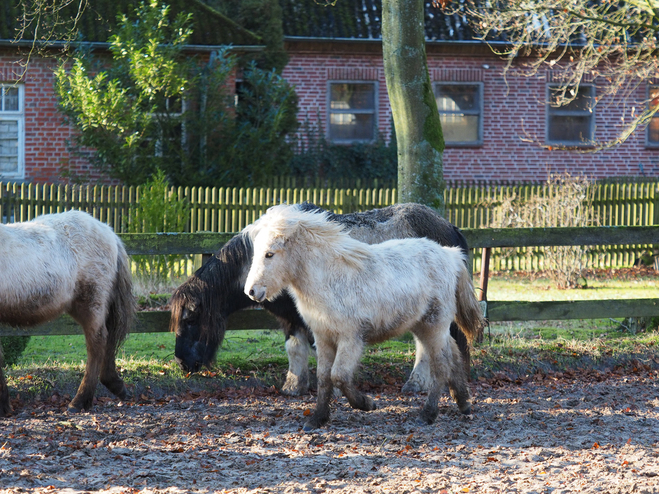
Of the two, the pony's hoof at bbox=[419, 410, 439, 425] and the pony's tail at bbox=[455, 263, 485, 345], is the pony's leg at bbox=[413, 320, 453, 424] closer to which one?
the pony's hoof at bbox=[419, 410, 439, 425]

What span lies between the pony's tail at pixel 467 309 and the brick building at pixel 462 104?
1325 cm

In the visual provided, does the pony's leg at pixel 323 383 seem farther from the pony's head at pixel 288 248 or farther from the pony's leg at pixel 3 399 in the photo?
the pony's leg at pixel 3 399

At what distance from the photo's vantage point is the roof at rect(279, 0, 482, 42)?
1866cm

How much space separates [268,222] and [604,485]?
2.64 meters

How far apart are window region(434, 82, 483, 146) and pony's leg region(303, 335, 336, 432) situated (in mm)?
15110

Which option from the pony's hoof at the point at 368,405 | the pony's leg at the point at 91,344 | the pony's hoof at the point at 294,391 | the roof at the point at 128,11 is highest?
the roof at the point at 128,11

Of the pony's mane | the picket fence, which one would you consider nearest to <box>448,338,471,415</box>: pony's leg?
the pony's mane

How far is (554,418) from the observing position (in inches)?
215

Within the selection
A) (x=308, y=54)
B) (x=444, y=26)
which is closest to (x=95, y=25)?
(x=308, y=54)

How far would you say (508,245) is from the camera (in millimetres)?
7676

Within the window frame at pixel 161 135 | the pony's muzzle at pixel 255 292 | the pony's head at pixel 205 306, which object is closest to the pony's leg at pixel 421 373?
the pony's head at pixel 205 306

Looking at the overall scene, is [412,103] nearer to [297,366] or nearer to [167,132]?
[297,366]

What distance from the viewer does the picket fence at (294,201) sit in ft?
44.3

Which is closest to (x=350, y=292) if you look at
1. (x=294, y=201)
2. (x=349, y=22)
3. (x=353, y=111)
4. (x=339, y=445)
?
(x=339, y=445)
